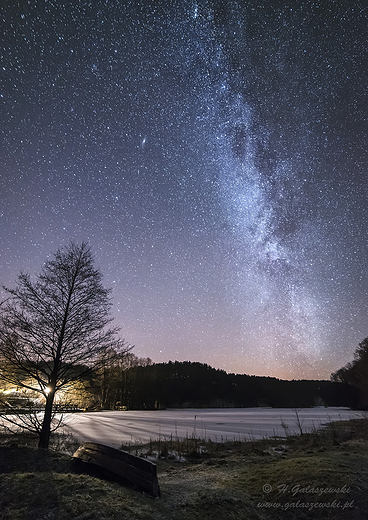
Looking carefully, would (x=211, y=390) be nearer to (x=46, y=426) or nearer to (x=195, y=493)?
(x=46, y=426)

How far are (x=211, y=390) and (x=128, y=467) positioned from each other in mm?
110863

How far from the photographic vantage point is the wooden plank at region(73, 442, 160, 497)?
20.8ft

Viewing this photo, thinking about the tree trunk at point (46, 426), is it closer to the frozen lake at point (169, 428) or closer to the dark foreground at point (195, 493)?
the dark foreground at point (195, 493)

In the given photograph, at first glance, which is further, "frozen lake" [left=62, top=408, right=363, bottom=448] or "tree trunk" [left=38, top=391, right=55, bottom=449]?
"frozen lake" [left=62, top=408, right=363, bottom=448]

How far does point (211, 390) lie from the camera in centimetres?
10688

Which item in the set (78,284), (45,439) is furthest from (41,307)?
(45,439)

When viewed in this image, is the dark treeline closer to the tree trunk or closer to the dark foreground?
the tree trunk

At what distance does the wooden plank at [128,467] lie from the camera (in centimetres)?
635

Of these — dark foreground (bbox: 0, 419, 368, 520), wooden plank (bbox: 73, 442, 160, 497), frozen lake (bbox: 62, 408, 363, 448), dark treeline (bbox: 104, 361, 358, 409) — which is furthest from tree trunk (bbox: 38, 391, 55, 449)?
dark treeline (bbox: 104, 361, 358, 409)

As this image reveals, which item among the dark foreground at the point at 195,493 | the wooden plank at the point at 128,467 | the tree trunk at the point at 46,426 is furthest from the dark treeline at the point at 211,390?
the wooden plank at the point at 128,467

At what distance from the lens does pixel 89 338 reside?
32.4ft

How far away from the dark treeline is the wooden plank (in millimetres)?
72211

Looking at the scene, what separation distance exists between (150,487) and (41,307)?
20.9ft

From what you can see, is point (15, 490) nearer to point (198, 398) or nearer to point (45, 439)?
point (45, 439)
